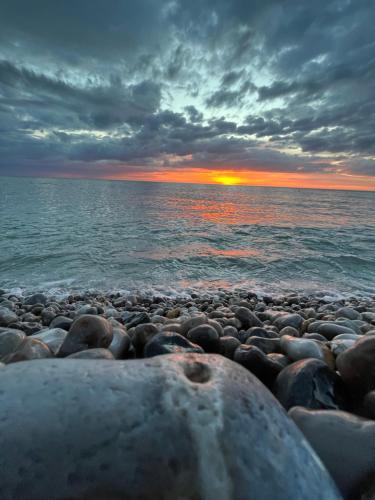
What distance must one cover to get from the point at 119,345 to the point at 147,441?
205cm

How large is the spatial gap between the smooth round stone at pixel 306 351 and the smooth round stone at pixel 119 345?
5.87 ft

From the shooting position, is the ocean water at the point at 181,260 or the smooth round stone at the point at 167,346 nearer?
the smooth round stone at the point at 167,346

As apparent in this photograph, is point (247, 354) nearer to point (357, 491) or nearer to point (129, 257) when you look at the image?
point (357, 491)

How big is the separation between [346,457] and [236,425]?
70 cm

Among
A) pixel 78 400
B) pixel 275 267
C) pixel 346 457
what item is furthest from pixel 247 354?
pixel 275 267

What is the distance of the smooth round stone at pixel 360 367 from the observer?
218 centimetres

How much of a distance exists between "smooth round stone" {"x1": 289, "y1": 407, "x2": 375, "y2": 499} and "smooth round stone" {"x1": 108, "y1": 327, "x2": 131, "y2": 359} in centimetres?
198

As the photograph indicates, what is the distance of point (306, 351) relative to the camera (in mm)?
2850

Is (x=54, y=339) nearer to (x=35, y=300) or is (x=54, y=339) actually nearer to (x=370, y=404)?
(x=370, y=404)

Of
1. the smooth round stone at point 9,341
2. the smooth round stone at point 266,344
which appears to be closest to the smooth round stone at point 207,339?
the smooth round stone at point 266,344

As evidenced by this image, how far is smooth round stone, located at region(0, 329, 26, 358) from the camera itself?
2929 mm

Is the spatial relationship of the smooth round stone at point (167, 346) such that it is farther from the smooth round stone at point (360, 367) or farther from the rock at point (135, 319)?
the rock at point (135, 319)

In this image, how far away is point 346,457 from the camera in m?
1.47

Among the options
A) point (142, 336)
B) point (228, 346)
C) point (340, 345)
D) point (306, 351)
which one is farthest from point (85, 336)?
point (340, 345)
